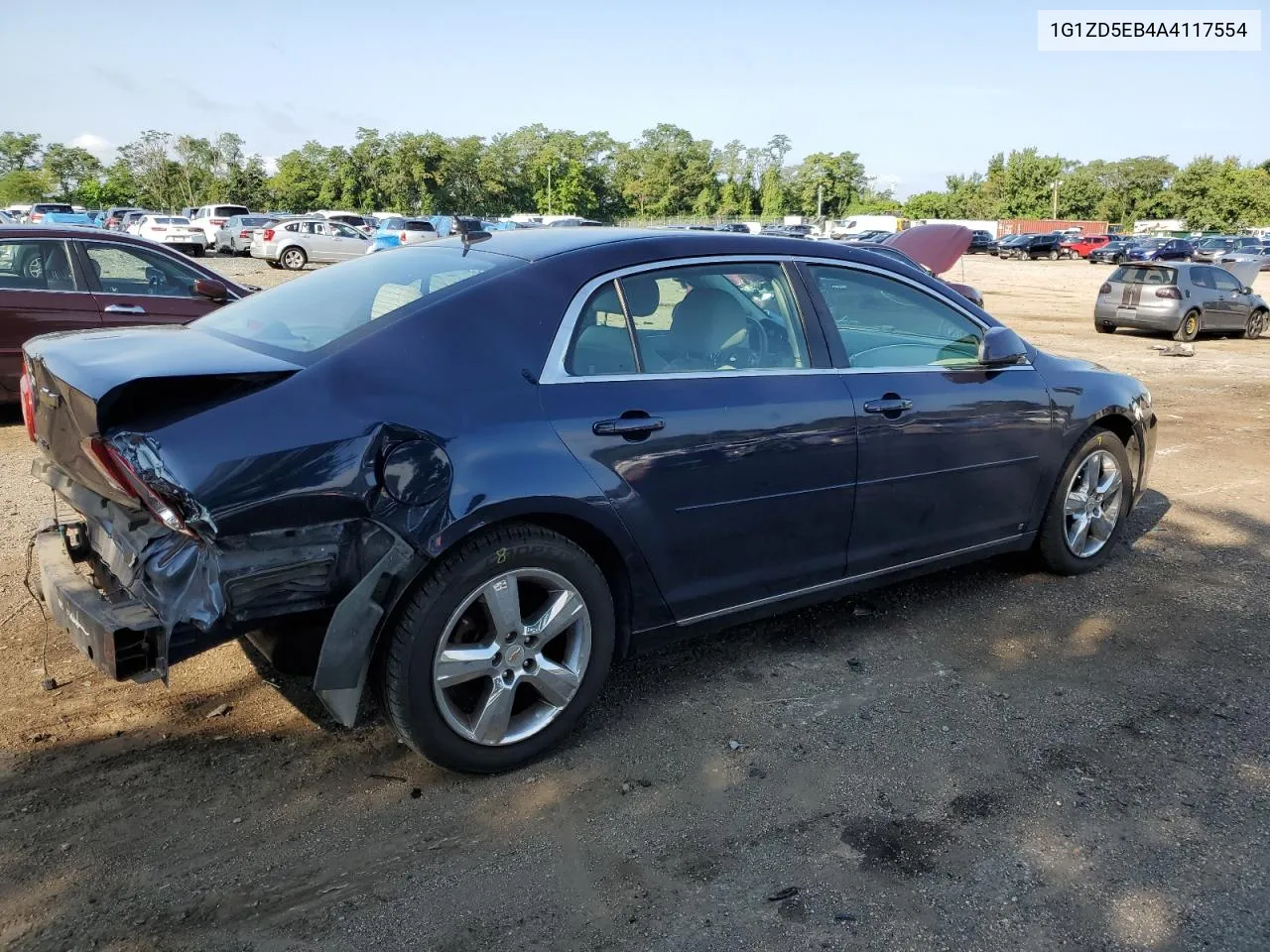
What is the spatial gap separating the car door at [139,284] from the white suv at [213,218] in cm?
3110

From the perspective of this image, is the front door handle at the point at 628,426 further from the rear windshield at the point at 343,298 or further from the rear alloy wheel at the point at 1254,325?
the rear alloy wheel at the point at 1254,325

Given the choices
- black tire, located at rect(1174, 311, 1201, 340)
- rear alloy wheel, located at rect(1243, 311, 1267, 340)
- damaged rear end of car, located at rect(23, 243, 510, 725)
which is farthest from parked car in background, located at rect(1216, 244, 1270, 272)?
damaged rear end of car, located at rect(23, 243, 510, 725)

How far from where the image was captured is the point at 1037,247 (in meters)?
58.3

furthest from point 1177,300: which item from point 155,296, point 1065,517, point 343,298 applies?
point 343,298

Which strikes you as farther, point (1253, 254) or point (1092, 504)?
point (1253, 254)

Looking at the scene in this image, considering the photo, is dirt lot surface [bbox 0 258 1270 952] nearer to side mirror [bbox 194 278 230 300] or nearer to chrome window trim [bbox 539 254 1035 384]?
chrome window trim [bbox 539 254 1035 384]

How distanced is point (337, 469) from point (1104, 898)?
2.36 m

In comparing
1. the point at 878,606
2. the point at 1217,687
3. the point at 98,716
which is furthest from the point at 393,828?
the point at 1217,687

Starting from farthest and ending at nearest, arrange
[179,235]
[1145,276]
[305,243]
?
[179,235], [305,243], [1145,276]

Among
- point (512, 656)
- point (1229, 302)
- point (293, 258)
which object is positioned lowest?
point (512, 656)

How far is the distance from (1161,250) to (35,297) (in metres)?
51.8

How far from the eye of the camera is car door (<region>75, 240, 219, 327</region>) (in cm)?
787

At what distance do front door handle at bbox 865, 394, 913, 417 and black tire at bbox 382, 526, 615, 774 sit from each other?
132 cm

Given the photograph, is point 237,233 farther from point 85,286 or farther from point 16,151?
point 16,151
